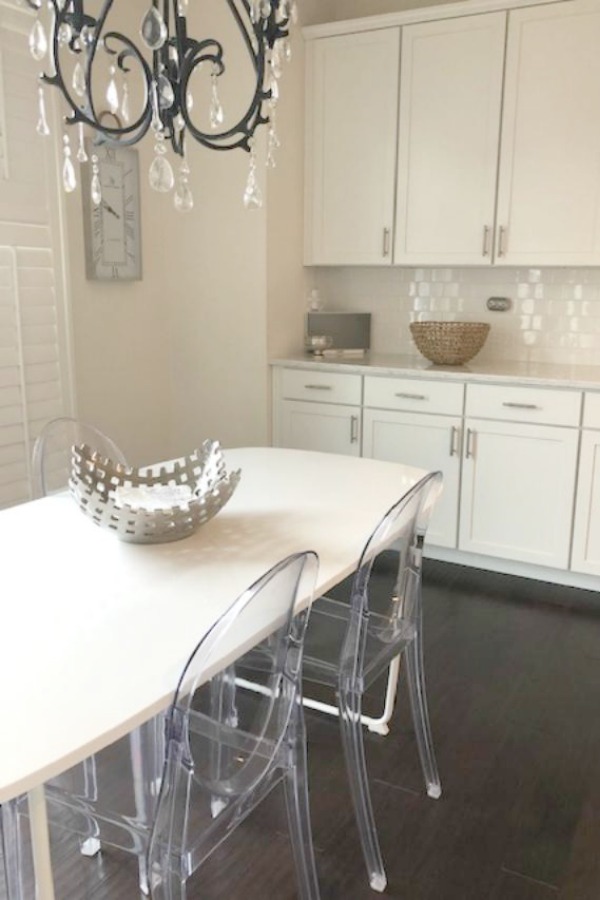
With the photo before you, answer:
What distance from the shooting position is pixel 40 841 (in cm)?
116

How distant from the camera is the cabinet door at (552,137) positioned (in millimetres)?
3270

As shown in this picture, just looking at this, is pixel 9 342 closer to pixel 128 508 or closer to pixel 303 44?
pixel 128 508

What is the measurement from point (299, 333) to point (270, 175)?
0.83 m

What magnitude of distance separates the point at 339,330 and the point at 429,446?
0.91 meters

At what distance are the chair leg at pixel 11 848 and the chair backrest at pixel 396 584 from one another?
2.43 ft

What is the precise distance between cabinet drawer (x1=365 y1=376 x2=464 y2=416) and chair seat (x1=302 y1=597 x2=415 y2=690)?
1.56 m

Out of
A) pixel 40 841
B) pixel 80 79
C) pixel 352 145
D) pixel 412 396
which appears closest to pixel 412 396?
pixel 412 396

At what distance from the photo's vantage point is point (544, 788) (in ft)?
6.84

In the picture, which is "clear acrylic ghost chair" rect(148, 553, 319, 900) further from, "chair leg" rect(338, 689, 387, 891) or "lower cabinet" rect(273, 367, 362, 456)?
"lower cabinet" rect(273, 367, 362, 456)

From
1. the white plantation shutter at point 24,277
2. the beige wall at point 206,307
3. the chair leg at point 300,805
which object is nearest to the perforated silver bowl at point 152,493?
the chair leg at point 300,805

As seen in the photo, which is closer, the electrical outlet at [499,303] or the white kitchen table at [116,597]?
the white kitchen table at [116,597]


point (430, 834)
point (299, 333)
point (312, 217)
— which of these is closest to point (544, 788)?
point (430, 834)

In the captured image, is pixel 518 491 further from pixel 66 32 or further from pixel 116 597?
pixel 66 32

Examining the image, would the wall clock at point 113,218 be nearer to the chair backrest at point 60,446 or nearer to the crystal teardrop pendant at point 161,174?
the chair backrest at point 60,446
